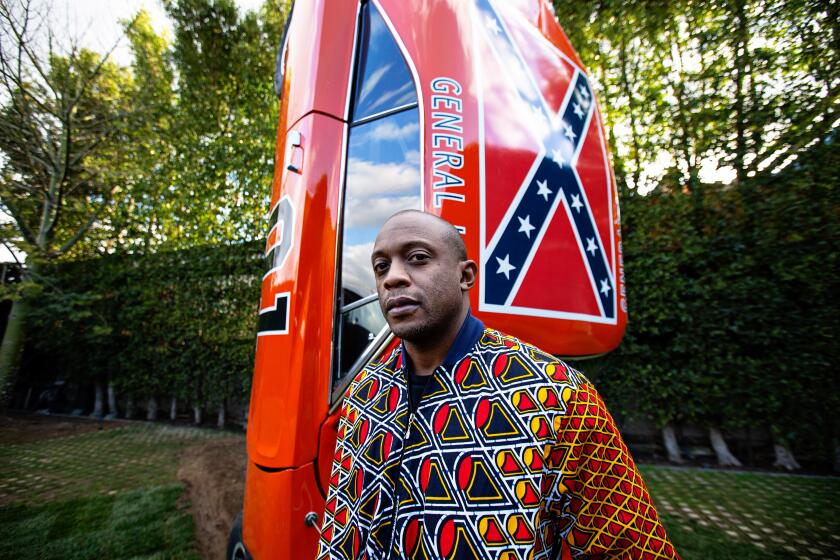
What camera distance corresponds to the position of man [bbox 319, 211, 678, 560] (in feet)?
2.81

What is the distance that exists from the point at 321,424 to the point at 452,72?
1.81 m

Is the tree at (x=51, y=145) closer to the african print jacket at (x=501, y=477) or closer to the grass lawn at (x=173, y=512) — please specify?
the grass lawn at (x=173, y=512)

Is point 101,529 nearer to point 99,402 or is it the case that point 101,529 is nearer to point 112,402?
point 112,402

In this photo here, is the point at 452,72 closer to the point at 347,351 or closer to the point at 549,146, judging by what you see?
the point at 549,146

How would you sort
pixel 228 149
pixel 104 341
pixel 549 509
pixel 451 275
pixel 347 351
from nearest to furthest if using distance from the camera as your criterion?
1. pixel 549 509
2. pixel 451 275
3. pixel 347 351
4. pixel 228 149
5. pixel 104 341

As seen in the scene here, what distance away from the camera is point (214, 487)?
393 cm

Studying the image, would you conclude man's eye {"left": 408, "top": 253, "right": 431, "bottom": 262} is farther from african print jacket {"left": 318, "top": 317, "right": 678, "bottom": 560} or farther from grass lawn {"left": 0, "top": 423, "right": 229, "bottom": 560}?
grass lawn {"left": 0, "top": 423, "right": 229, "bottom": 560}

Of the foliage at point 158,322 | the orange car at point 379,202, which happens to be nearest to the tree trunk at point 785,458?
the orange car at point 379,202

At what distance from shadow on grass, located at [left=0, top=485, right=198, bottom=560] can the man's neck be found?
3065mm

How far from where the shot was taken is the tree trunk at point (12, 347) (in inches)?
291

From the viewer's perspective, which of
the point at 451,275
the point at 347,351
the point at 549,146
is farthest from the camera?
the point at 549,146

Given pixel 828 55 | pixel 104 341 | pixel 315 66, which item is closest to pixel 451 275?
pixel 315 66

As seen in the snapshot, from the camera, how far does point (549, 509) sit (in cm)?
89

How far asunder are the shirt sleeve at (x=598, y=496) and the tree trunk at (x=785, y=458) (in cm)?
469
